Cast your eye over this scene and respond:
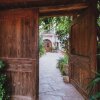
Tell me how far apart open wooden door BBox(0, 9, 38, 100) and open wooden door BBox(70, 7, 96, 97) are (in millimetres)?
1499

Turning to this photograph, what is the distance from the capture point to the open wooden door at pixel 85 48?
511 cm

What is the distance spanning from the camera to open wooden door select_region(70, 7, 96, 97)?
5109mm

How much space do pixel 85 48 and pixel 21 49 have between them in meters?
1.94

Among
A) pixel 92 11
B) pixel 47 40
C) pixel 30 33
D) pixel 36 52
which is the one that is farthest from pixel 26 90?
pixel 47 40

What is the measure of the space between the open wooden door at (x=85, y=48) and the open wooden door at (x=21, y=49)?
4.92ft

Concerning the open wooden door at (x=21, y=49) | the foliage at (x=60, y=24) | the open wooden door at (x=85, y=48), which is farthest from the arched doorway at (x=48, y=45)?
the open wooden door at (x=21, y=49)

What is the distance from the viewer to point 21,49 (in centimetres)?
556

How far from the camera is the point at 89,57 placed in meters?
5.32

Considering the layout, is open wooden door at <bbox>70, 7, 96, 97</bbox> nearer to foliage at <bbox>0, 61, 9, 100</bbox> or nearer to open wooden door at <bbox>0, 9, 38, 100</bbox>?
open wooden door at <bbox>0, 9, 38, 100</bbox>

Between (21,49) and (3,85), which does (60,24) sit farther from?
(3,85)

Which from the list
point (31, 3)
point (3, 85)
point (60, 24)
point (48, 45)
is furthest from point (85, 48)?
point (48, 45)

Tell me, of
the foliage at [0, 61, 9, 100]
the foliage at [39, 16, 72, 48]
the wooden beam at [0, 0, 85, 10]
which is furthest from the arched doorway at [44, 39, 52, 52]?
the wooden beam at [0, 0, 85, 10]

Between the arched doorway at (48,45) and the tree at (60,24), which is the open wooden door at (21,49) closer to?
the tree at (60,24)

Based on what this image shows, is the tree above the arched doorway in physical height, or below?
above
